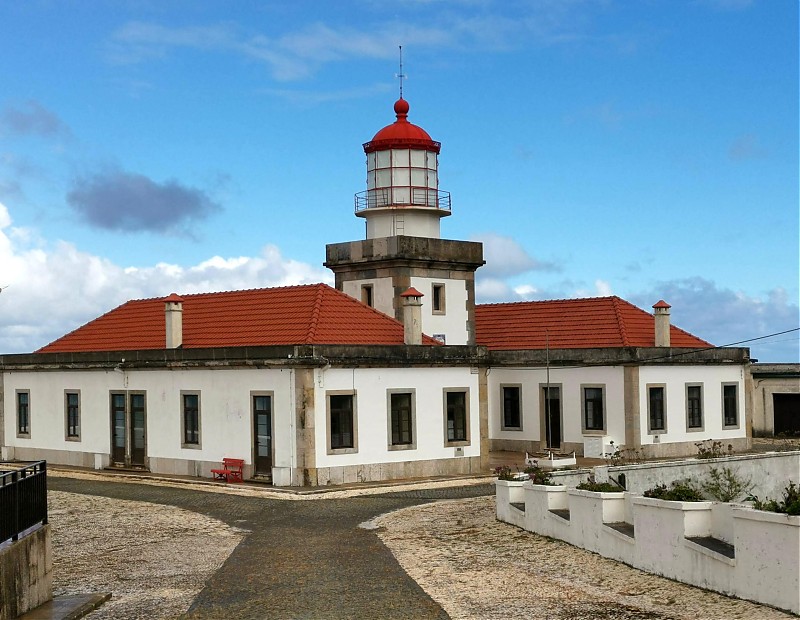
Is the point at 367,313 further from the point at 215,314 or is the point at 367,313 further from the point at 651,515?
the point at 651,515

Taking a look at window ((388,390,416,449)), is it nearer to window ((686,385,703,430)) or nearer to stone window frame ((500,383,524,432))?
stone window frame ((500,383,524,432))

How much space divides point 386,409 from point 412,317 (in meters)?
2.75

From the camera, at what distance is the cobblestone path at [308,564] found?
1375 cm

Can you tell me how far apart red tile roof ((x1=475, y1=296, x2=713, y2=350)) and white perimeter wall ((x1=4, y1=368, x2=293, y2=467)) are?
1212 centimetres

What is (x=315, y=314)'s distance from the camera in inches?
1196

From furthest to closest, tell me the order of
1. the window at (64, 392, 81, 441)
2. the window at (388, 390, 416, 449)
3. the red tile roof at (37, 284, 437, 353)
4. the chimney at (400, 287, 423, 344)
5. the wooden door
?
the window at (64, 392, 81, 441) < the chimney at (400, 287, 423, 344) < the red tile roof at (37, 284, 437, 353) < the window at (388, 390, 416, 449) < the wooden door

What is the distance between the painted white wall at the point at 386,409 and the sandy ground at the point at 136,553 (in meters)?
5.25

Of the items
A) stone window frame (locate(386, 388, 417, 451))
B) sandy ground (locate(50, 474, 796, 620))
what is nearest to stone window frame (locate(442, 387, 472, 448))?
stone window frame (locate(386, 388, 417, 451))

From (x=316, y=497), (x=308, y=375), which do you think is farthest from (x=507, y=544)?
(x=308, y=375)

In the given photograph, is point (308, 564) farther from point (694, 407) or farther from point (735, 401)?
point (735, 401)

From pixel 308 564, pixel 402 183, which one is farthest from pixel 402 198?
pixel 308 564

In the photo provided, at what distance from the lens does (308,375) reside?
27.4m

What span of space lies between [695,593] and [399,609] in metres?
3.66

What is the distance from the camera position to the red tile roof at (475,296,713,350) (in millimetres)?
36906
